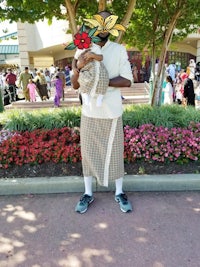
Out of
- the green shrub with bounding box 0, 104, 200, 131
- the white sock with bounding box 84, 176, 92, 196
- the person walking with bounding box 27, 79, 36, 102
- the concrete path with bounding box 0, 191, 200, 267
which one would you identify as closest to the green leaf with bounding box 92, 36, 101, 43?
the white sock with bounding box 84, 176, 92, 196

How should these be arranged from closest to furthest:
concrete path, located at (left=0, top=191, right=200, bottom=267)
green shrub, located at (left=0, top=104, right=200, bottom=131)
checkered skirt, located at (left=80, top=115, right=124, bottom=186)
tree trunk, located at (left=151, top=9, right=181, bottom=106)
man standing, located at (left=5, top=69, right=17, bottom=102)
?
concrete path, located at (left=0, top=191, right=200, bottom=267), checkered skirt, located at (left=80, top=115, right=124, bottom=186), green shrub, located at (left=0, top=104, right=200, bottom=131), tree trunk, located at (left=151, top=9, right=181, bottom=106), man standing, located at (left=5, top=69, right=17, bottom=102)

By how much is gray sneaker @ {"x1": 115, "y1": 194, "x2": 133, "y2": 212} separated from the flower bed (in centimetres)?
83

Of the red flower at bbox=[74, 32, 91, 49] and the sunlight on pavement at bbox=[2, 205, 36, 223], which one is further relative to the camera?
the sunlight on pavement at bbox=[2, 205, 36, 223]

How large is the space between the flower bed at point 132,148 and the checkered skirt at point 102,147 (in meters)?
0.83

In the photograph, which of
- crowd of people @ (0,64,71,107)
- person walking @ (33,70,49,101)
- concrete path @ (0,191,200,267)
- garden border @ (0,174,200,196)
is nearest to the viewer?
concrete path @ (0,191,200,267)

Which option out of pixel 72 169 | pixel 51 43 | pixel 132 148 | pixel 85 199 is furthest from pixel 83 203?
pixel 51 43

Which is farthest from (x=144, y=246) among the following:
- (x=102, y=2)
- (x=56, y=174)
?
(x=102, y=2)

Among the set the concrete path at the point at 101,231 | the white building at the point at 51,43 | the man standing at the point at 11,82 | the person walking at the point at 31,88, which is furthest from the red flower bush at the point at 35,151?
the white building at the point at 51,43

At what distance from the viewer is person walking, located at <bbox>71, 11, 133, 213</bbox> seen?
2.62 m

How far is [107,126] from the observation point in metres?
2.81

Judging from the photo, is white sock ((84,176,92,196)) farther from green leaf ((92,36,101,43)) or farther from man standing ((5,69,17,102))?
man standing ((5,69,17,102))

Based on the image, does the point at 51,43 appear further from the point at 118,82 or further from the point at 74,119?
the point at 118,82

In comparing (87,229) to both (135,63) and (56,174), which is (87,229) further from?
(135,63)

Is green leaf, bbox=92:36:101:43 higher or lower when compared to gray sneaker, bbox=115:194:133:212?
higher
